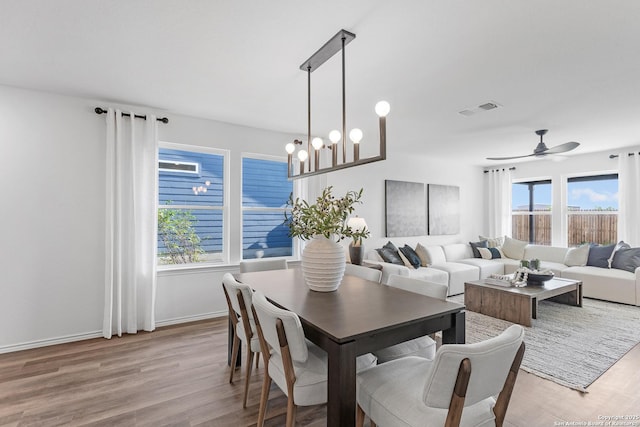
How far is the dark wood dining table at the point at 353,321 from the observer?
4.57 feet

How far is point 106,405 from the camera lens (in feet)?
7.24

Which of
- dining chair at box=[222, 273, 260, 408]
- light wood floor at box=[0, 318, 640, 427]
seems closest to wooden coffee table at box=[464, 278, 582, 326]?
light wood floor at box=[0, 318, 640, 427]

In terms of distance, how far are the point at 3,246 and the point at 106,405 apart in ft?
6.74

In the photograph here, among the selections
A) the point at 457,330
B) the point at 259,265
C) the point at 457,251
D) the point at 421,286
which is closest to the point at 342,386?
the point at 457,330

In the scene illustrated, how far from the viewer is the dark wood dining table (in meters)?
1.39

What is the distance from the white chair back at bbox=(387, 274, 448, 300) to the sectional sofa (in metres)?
1.71

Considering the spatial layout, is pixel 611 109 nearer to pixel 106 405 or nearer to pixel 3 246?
pixel 106 405

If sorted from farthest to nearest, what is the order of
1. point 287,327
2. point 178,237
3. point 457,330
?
1. point 178,237
2. point 457,330
3. point 287,327

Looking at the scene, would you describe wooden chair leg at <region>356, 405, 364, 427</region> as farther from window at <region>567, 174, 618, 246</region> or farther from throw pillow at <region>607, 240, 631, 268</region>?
A: window at <region>567, 174, 618, 246</region>

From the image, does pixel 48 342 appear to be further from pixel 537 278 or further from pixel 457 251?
pixel 457 251

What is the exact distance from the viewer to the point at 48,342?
3221 mm

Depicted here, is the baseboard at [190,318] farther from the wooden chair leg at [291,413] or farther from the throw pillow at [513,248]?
the throw pillow at [513,248]

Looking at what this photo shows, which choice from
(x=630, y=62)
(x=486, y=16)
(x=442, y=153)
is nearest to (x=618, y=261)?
(x=442, y=153)

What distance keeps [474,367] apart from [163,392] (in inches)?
89.4
